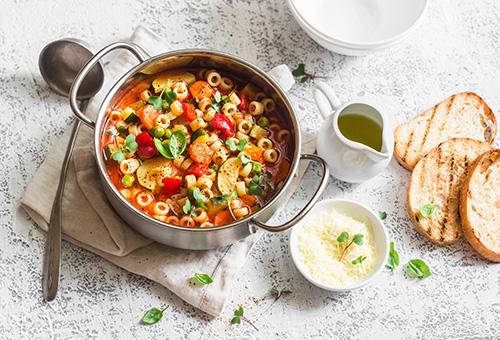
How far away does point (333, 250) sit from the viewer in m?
2.91

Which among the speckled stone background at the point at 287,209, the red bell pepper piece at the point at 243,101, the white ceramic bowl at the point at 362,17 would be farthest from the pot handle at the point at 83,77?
the white ceramic bowl at the point at 362,17

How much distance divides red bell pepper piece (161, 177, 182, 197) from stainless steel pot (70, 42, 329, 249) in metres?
0.21

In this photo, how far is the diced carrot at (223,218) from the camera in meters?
2.71

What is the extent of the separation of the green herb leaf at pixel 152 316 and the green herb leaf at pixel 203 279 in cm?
25

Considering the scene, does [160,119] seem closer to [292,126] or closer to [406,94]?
[292,126]

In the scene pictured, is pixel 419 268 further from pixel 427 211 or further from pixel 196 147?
pixel 196 147

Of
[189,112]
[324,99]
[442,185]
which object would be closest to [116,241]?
[189,112]

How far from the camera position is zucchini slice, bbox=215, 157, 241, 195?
275 centimetres

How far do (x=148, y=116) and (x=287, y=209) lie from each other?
92 centimetres

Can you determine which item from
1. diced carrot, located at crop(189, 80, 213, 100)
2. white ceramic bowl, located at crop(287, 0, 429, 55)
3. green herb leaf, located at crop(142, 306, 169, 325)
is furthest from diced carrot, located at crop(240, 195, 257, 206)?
white ceramic bowl, located at crop(287, 0, 429, 55)

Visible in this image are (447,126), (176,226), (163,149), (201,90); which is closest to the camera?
(176,226)

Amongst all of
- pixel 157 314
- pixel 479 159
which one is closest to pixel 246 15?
pixel 479 159

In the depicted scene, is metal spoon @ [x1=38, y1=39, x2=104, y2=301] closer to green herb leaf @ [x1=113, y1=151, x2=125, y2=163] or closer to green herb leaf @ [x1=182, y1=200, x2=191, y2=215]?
green herb leaf @ [x1=113, y1=151, x2=125, y2=163]

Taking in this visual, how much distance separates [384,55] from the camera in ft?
11.6
